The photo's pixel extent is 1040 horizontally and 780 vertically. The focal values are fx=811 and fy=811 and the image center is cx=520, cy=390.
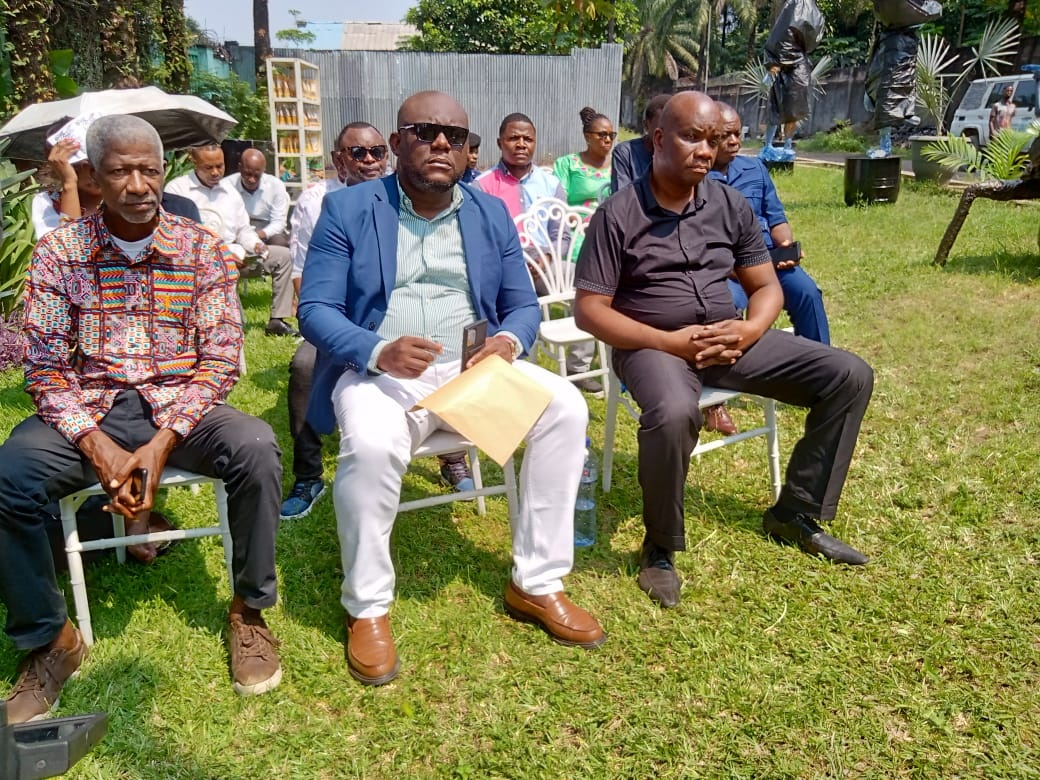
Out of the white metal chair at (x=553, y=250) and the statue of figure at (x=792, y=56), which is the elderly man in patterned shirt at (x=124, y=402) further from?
the statue of figure at (x=792, y=56)

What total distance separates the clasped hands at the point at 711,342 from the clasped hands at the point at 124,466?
2013 millimetres

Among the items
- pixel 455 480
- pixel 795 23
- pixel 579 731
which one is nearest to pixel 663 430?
pixel 579 731

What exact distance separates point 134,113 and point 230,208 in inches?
41.9

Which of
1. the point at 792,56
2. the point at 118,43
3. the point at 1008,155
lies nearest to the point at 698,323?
the point at 1008,155

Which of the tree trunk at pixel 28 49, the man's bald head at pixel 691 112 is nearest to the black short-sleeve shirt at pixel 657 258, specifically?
the man's bald head at pixel 691 112

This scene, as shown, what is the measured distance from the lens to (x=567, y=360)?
5.80 meters

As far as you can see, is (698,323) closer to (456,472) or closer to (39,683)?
(456,472)

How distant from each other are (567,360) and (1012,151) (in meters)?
4.65

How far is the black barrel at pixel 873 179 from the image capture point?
34.8ft

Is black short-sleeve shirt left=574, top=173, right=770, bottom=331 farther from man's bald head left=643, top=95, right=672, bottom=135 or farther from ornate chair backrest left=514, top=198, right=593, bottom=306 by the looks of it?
ornate chair backrest left=514, top=198, right=593, bottom=306

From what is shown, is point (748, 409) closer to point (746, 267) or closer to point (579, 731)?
point (746, 267)

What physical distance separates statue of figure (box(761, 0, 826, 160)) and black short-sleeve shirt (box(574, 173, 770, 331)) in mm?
9499

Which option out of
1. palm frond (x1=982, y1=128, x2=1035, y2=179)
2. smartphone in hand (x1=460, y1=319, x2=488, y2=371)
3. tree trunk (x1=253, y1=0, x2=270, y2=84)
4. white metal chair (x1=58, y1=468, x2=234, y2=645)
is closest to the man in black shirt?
smartphone in hand (x1=460, y1=319, x2=488, y2=371)

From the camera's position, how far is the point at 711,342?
3395 millimetres
